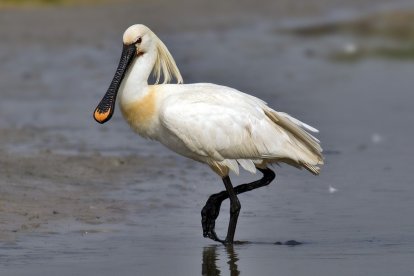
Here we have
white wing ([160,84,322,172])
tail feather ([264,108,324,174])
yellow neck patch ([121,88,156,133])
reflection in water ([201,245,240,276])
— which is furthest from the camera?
tail feather ([264,108,324,174])

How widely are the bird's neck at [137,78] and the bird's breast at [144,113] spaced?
46mm

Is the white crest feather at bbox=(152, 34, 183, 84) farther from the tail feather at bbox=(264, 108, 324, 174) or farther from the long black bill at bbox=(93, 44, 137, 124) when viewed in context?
the tail feather at bbox=(264, 108, 324, 174)

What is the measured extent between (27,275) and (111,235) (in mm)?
1377

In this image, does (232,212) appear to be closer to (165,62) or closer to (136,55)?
(165,62)

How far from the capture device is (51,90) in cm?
1616

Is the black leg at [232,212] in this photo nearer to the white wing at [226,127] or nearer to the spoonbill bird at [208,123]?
the spoonbill bird at [208,123]

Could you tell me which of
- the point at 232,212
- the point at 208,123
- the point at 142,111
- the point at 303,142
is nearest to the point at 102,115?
the point at 142,111

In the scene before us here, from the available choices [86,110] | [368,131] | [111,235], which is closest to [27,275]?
[111,235]

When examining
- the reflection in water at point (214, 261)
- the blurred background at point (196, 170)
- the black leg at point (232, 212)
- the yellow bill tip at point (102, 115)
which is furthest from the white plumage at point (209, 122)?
the reflection in water at point (214, 261)

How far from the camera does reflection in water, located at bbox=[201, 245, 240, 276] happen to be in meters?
7.13

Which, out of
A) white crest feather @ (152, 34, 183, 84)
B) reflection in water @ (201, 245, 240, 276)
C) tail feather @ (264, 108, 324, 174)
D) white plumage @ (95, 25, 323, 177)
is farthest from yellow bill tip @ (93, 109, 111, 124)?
reflection in water @ (201, 245, 240, 276)

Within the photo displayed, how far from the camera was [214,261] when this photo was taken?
7.51 m

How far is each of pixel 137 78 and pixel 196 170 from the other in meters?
2.58

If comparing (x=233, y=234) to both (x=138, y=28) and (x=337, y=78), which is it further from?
(x=337, y=78)
